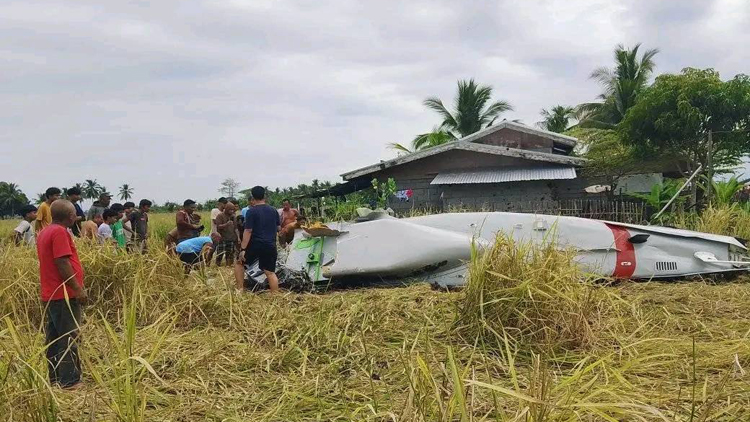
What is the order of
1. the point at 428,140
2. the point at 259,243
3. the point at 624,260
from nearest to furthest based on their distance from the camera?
the point at 624,260
the point at 259,243
the point at 428,140

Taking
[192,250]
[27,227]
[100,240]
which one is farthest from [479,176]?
[100,240]

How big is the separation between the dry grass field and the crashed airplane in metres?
0.45

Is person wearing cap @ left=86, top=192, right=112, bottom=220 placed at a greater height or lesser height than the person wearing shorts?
greater

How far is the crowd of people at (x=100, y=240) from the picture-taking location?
348cm

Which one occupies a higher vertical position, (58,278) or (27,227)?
(27,227)

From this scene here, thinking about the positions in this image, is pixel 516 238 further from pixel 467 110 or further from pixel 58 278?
pixel 467 110

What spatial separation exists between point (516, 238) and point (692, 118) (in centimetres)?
1136

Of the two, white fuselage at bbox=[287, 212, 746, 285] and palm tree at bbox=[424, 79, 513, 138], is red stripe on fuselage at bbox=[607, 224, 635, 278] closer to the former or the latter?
white fuselage at bbox=[287, 212, 746, 285]

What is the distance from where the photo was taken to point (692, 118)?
14.7 meters

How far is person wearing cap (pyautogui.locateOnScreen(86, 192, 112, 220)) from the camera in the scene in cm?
860

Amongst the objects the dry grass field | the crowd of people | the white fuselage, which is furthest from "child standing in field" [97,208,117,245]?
the white fuselage

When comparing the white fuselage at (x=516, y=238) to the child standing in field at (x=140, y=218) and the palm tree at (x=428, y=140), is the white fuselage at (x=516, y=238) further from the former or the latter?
the palm tree at (x=428, y=140)

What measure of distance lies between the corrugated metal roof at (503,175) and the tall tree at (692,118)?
3.18 m

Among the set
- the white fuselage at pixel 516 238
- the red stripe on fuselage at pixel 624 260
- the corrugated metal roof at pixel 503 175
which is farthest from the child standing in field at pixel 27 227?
the corrugated metal roof at pixel 503 175
